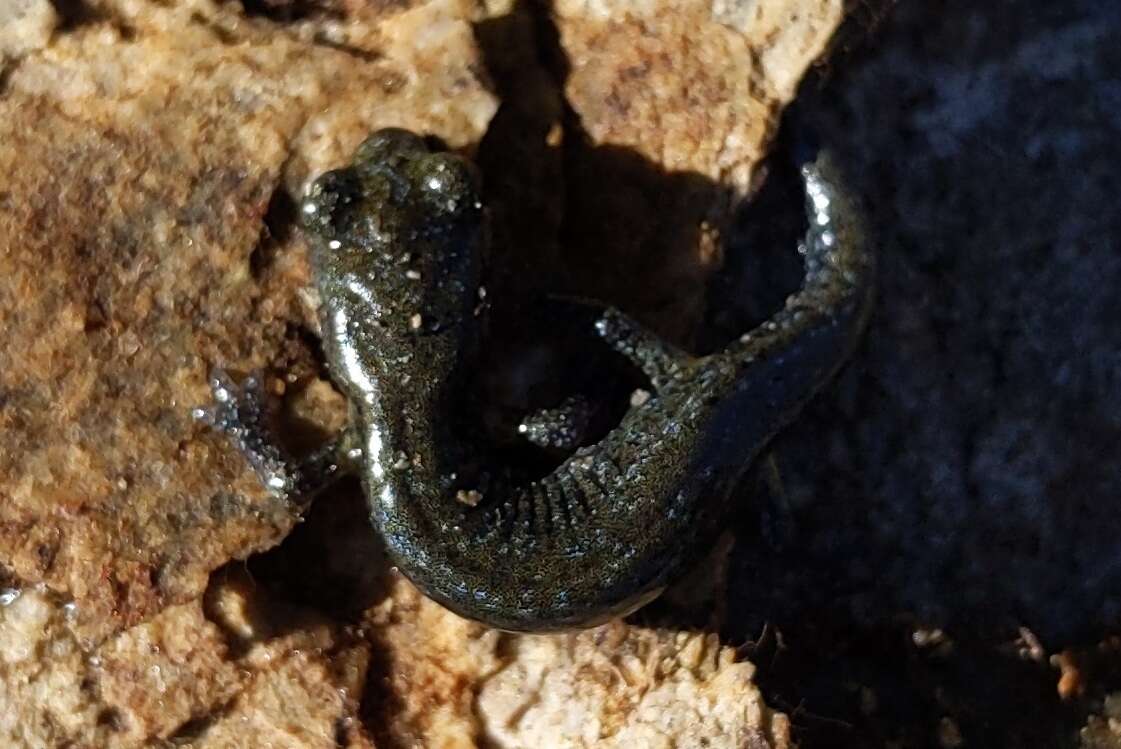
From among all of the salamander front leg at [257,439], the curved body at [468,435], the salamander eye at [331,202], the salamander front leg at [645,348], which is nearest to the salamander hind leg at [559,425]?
the curved body at [468,435]

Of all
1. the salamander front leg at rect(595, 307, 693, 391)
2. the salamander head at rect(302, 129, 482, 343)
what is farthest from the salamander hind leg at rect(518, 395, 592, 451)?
the salamander head at rect(302, 129, 482, 343)

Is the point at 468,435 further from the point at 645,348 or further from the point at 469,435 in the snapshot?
the point at 645,348

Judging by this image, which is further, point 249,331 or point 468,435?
point 468,435

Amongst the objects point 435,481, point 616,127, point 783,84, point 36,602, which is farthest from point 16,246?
point 783,84

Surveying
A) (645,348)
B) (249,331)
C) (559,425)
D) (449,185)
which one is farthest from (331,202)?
(645,348)

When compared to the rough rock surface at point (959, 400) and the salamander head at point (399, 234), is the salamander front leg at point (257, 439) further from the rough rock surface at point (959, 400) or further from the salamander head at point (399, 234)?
the rough rock surface at point (959, 400)

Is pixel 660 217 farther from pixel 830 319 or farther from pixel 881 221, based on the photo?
pixel 881 221
